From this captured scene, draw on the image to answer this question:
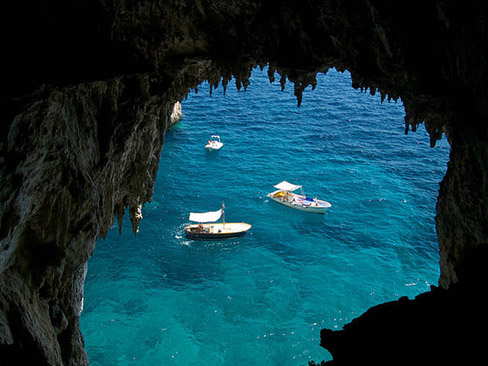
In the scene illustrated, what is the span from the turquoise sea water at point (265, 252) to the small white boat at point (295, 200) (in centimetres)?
79

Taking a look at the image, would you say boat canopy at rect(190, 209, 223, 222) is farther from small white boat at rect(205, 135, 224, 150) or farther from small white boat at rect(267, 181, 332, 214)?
small white boat at rect(205, 135, 224, 150)

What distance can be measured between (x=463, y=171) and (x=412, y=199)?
33.9m

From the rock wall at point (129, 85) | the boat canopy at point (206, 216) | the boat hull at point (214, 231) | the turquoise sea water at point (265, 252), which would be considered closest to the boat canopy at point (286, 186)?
the turquoise sea water at point (265, 252)

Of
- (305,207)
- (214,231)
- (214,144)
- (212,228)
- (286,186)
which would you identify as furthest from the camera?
(214,144)

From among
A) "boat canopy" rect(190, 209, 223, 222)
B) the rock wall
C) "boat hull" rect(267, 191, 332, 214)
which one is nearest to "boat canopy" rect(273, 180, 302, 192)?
"boat hull" rect(267, 191, 332, 214)

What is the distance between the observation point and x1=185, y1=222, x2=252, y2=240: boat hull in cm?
3747

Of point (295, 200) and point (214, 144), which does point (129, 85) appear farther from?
point (214, 144)

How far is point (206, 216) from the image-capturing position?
38.5 meters

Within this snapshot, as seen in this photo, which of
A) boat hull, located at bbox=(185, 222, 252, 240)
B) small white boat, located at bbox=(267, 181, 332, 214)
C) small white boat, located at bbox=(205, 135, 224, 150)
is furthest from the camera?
small white boat, located at bbox=(205, 135, 224, 150)

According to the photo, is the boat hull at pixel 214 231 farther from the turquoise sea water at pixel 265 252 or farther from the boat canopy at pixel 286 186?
the boat canopy at pixel 286 186

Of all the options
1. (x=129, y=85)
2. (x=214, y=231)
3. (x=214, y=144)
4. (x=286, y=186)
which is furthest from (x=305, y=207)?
(x=129, y=85)

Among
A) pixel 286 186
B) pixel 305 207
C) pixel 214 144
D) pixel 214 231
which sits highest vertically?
pixel 214 144

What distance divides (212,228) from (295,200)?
9.19 m

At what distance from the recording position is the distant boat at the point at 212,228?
3753cm
